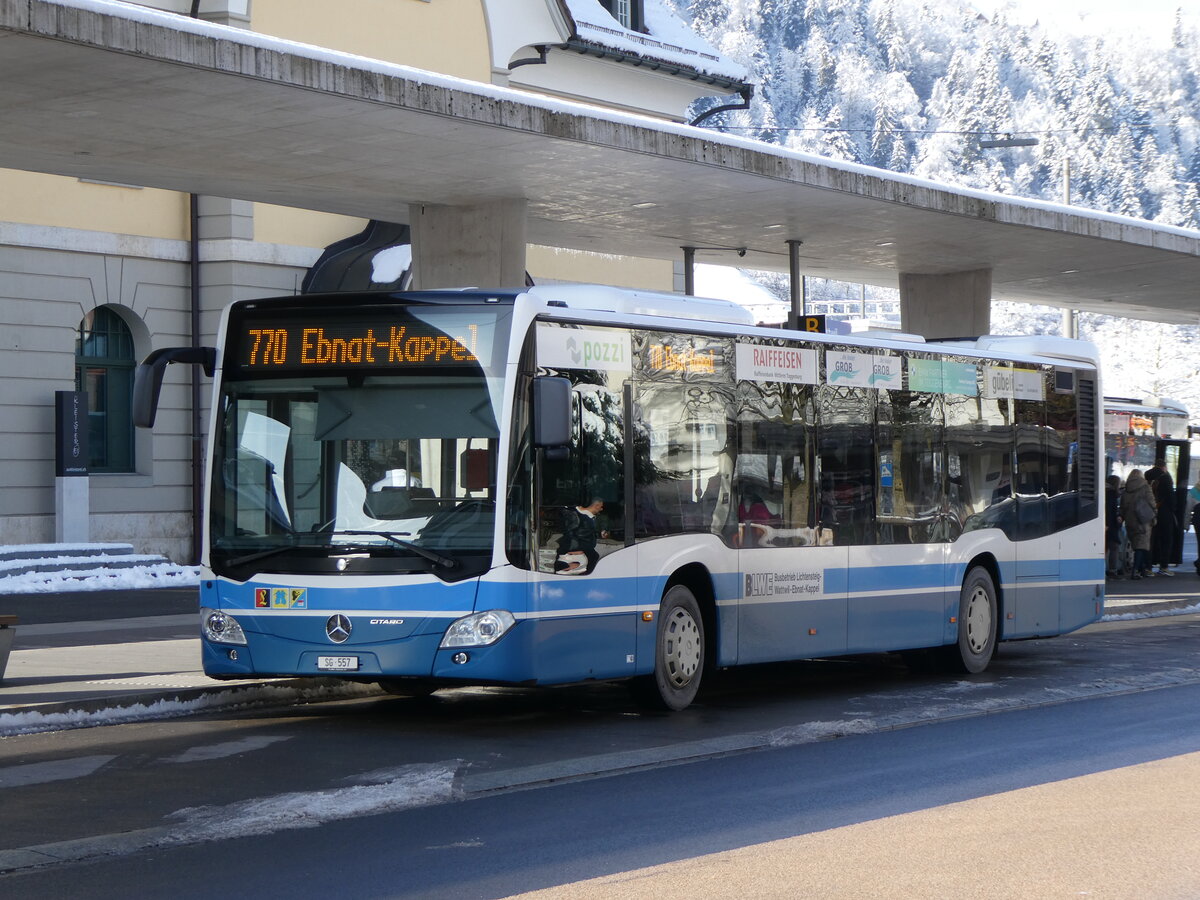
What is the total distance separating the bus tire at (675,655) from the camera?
41.3 feet

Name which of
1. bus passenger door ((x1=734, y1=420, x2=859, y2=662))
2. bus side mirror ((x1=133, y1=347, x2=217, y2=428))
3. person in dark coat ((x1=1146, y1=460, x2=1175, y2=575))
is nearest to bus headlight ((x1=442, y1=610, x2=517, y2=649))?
bus side mirror ((x1=133, y1=347, x2=217, y2=428))

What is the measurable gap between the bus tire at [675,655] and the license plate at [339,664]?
2.22 metres

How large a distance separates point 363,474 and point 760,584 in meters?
3.48

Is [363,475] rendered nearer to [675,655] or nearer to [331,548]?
[331,548]

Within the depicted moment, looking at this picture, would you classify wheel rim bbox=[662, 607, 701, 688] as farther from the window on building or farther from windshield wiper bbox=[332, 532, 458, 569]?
the window on building

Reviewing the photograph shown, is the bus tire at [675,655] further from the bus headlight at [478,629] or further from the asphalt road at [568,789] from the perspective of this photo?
the bus headlight at [478,629]

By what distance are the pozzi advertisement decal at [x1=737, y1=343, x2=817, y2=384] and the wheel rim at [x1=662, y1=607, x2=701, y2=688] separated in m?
1.93

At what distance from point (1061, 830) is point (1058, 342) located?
10.4 meters

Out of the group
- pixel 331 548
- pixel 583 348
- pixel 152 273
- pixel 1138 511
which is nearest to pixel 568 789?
pixel 331 548

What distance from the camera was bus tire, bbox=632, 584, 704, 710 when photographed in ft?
41.3

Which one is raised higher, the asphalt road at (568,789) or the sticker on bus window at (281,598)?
the sticker on bus window at (281,598)

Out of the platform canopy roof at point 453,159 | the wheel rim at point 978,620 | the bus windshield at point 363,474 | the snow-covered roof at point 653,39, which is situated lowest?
the wheel rim at point 978,620

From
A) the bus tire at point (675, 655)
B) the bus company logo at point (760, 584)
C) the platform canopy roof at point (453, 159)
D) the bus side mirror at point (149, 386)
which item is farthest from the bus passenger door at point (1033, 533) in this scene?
the bus side mirror at point (149, 386)

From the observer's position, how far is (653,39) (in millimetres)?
37375
